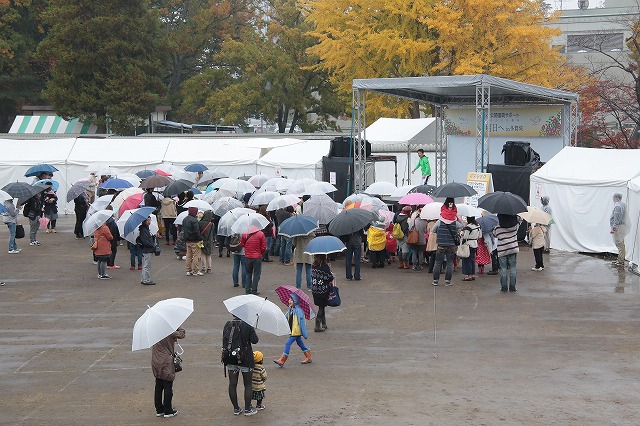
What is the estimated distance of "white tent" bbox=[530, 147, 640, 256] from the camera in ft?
72.5

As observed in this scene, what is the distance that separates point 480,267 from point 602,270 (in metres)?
2.76

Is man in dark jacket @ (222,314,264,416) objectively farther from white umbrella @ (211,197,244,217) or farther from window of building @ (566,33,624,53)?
window of building @ (566,33,624,53)

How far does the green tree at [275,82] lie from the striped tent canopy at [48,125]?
655 centimetres

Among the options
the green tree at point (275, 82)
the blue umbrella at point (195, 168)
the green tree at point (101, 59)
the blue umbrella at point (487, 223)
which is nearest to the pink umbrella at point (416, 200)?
the blue umbrella at point (487, 223)

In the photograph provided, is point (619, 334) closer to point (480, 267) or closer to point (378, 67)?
point (480, 267)

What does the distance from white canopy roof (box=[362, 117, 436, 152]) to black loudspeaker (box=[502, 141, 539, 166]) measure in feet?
21.5

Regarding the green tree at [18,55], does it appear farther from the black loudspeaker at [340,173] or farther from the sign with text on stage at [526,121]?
the sign with text on stage at [526,121]

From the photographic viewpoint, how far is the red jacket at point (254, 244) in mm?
17125

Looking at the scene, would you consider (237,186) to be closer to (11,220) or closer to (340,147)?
(11,220)

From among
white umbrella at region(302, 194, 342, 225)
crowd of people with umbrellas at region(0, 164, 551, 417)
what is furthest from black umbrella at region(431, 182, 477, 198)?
white umbrella at region(302, 194, 342, 225)

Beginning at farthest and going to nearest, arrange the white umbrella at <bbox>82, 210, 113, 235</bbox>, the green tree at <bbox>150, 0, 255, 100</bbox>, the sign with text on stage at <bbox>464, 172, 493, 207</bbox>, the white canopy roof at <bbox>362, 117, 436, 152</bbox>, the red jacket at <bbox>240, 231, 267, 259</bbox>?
1. the green tree at <bbox>150, 0, 255, 100</bbox>
2. the white canopy roof at <bbox>362, 117, 436, 152</bbox>
3. the sign with text on stage at <bbox>464, 172, 493, 207</bbox>
4. the white umbrella at <bbox>82, 210, 113, 235</bbox>
5. the red jacket at <bbox>240, 231, 267, 259</bbox>

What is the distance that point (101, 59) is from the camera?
1875 inches

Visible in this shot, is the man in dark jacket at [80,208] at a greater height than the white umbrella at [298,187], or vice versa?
the white umbrella at [298,187]

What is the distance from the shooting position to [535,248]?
789 inches
